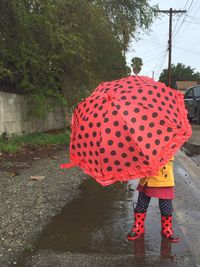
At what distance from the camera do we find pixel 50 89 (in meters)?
13.0

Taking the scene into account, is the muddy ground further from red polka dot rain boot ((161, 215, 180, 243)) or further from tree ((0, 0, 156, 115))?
tree ((0, 0, 156, 115))

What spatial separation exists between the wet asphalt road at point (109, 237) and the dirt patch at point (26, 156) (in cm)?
243

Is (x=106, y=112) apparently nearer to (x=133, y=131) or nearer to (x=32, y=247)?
(x=133, y=131)

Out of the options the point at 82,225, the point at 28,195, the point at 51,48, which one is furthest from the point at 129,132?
the point at 51,48

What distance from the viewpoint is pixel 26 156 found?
9.98 meters

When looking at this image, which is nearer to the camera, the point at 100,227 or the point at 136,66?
the point at 100,227

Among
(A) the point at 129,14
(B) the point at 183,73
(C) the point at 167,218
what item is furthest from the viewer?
(B) the point at 183,73

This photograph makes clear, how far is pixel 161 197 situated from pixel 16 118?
8.54 metres

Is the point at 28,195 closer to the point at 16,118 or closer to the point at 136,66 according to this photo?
the point at 16,118

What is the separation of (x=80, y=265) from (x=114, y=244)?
597 millimetres

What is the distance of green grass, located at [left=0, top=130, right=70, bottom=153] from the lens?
1018 cm

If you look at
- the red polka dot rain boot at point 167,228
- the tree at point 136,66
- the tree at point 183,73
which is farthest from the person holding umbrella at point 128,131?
the tree at point 183,73

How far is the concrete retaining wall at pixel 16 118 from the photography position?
11.7m

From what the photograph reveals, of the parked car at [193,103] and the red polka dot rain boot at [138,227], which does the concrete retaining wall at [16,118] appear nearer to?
the parked car at [193,103]
